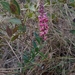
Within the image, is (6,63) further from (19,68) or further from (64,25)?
(64,25)

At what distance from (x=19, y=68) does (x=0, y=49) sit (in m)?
0.20

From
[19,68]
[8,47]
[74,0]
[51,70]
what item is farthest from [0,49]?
[74,0]

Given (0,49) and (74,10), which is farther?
(74,10)

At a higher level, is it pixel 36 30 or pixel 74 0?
pixel 74 0

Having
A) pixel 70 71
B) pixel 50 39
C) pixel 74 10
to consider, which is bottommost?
pixel 70 71

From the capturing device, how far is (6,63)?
1215 millimetres

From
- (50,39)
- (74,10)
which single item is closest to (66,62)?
(50,39)

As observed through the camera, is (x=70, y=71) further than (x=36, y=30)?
No

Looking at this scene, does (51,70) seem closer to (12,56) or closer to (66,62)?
(66,62)

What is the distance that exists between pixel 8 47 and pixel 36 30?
0.18 m

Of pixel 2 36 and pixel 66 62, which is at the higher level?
pixel 2 36

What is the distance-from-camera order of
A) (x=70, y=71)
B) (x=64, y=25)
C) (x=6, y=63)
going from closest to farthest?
(x=70, y=71)
(x=6, y=63)
(x=64, y=25)

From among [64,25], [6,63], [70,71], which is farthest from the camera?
[64,25]

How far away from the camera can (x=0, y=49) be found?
1237mm
